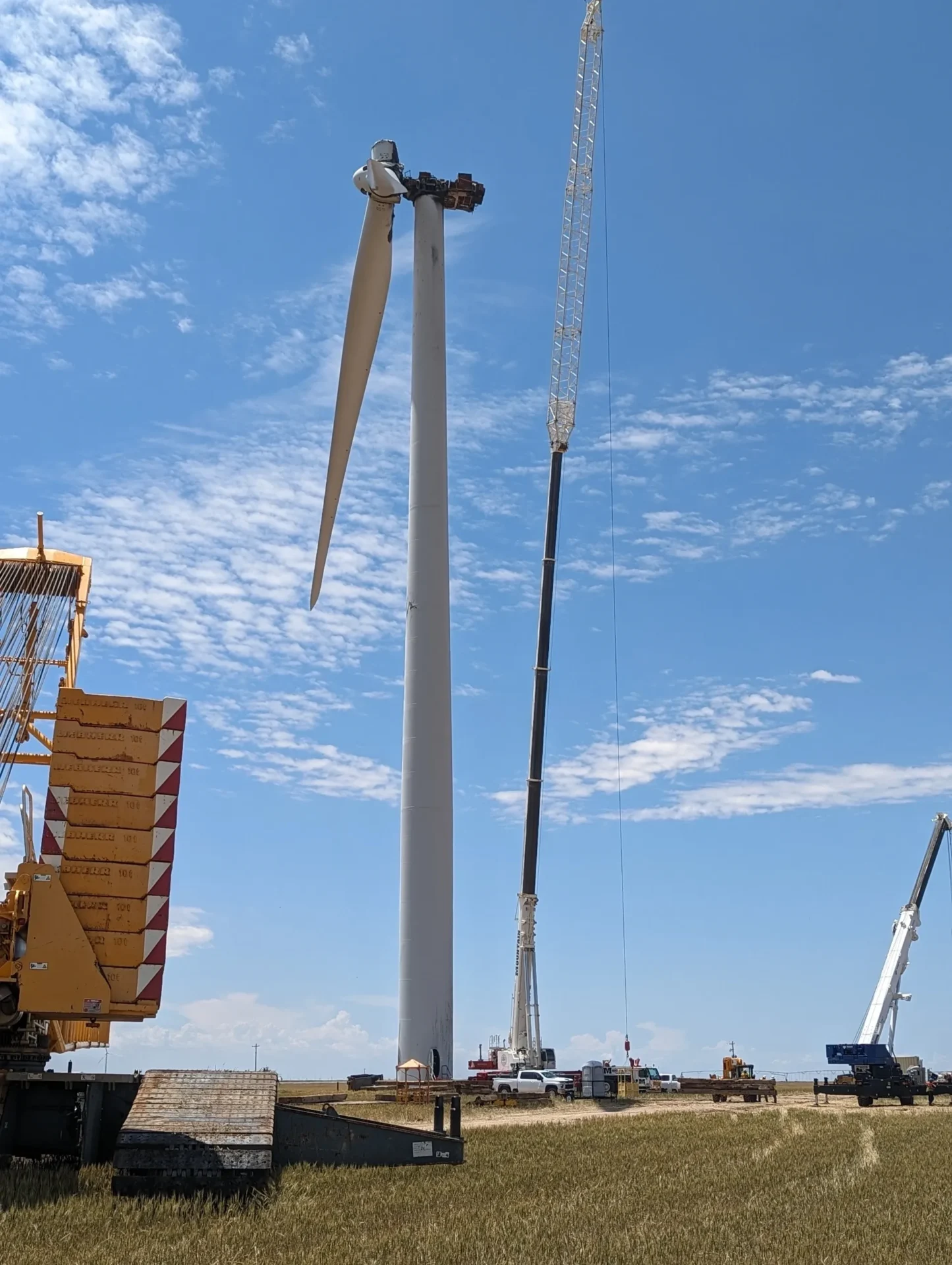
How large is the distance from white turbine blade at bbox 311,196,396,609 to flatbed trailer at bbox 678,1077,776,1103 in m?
33.0

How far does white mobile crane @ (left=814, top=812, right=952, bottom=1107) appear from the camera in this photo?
57156 mm

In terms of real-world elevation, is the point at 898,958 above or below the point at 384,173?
below

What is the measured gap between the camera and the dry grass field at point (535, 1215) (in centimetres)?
1378

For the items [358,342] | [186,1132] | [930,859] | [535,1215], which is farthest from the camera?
[930,859]

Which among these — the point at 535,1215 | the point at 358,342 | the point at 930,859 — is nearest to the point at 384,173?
the point at 358,342

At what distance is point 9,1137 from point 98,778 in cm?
556

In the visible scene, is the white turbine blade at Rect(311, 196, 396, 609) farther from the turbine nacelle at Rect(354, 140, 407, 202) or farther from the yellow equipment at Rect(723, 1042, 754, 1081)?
the yellow equipment at Rect(723, 1042, 754, 1081)

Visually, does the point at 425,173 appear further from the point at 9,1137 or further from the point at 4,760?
the point at 9,1137

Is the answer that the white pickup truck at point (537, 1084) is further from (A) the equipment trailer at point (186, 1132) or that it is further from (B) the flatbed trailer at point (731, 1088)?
(A) the equipment trailer at point (186, 1132)

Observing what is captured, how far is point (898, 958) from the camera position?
72938mm

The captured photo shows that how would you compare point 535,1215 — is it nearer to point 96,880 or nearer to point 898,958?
point 96,880

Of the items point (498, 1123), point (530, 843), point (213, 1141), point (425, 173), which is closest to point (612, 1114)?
point (498, 1123)

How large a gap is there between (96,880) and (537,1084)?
41.5 meters

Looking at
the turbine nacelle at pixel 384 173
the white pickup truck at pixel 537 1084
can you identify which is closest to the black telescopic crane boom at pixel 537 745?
the white pickup truck at pixel 537 1084
